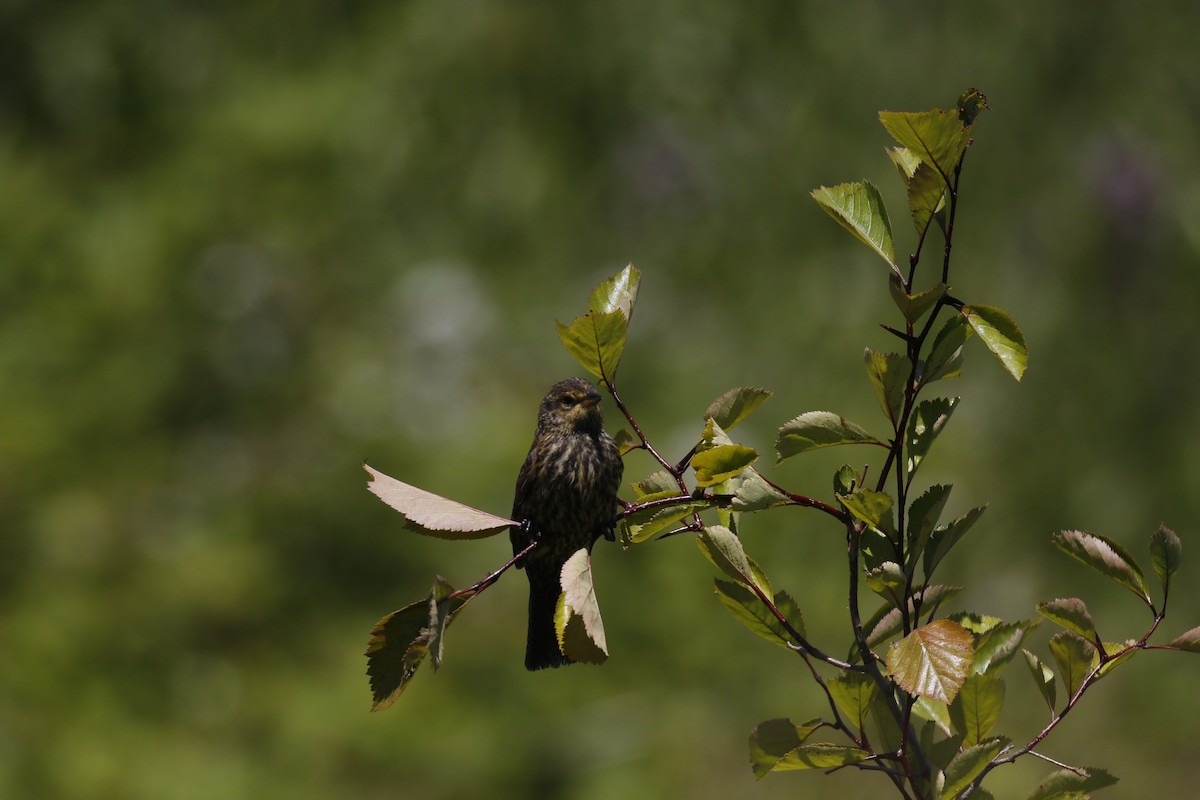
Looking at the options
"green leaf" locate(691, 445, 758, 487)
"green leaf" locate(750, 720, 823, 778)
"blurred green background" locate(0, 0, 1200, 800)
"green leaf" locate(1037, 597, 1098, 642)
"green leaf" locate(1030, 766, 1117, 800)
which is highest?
Answer: "blurred green background" locate(0, 0, 1200, 800)

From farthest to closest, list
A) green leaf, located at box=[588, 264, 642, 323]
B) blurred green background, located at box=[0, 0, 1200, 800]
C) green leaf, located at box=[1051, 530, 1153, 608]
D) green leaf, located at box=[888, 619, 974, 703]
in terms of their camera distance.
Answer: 1. blurred green background, located at box=[0, 0, 1200, 800]
2. green leaf, located at box=[588, 264, 642, 323]
3. green leaf, located at box=[1051, 530, 1153, 608]
4. green leaf, located at box=[888, 619, 974, 703]

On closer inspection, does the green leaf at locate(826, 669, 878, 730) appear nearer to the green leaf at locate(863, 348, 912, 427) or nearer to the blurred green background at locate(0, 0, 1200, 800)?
the green leaf at locate(863, 348, 912, 427)

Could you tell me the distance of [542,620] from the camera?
2.12 meters

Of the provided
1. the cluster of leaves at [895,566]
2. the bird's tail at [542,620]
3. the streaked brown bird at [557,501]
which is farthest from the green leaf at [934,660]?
the bird's tail at [542,620]

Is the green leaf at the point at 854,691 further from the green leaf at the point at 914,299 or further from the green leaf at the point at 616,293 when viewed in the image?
the green leaf at the point at 616,293

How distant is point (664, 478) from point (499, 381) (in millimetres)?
5109

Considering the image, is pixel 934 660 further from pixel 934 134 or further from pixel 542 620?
pixel 542 620

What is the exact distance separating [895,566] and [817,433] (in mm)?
175

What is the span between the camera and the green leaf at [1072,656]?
128cm

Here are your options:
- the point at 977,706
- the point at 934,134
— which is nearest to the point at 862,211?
the point at 934,134

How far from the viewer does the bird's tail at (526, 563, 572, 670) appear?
2.05 meters

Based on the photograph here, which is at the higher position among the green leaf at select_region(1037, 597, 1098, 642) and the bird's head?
the bird's head

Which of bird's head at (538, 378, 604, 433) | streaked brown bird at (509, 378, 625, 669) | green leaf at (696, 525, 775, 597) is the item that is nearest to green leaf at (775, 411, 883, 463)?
green leaf at (696, 525, 775, 597)

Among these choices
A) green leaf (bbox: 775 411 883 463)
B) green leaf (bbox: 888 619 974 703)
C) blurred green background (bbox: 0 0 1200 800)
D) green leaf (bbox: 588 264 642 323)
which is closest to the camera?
green leaf (bbox: 888 619 974 703)
